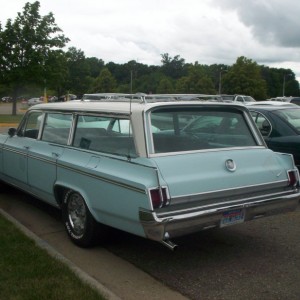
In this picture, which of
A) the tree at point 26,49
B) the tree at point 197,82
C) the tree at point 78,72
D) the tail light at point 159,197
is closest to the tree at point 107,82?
the tree at point 26,49

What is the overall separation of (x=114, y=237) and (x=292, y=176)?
2042 mm

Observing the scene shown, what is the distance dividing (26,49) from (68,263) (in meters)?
30.5

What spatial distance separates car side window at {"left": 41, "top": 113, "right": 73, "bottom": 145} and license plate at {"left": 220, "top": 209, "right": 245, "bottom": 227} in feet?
6.95

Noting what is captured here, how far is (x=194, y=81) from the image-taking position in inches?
2409

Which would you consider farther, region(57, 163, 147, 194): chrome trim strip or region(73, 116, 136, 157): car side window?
region(73, 116, 136, 157): car side window

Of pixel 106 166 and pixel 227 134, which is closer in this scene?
pixel 106 166

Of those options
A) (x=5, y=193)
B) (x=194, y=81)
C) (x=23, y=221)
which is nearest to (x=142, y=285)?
(x=23, y=221)

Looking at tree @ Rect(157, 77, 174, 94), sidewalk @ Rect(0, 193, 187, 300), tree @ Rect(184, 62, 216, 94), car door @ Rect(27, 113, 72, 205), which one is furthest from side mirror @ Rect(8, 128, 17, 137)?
tree @ Rect(184, 62, 216, 94)

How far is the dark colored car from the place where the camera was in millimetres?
7520

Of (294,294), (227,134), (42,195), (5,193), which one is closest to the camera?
(294,294)

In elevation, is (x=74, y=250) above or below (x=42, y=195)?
below

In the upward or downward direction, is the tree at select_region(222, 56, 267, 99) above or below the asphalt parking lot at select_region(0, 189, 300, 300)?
above

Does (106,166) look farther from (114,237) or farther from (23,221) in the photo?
(23,221)

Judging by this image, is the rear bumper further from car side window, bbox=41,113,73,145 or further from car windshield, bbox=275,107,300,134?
car windshield, bbox=275,107,300,134
